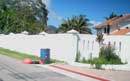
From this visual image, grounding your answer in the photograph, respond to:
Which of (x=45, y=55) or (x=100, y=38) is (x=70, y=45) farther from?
(x=100, y=38)

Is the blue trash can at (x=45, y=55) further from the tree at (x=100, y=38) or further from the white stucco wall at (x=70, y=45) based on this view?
the tree at (x=100, y=38)

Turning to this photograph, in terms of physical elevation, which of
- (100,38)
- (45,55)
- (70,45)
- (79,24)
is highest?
(79,24)

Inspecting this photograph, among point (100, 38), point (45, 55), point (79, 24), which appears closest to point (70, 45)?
point (45, 55)

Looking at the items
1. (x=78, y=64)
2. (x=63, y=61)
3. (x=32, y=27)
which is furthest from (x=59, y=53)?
(x=32, y=27)

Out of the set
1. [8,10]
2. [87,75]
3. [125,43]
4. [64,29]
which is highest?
[8,10]

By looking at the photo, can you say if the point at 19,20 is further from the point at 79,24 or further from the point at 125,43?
the point at 125,43

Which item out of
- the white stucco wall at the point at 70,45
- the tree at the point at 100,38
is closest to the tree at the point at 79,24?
the white stucco wall at the point at 70,45

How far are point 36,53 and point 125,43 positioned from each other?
12432 millimetres

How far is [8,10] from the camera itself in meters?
81.9

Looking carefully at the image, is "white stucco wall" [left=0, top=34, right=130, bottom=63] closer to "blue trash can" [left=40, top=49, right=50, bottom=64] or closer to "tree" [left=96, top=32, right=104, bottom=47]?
"tree" [left=96, top=32, right=104, bottom=47]

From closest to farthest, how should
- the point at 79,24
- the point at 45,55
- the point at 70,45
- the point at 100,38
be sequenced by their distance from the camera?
the point at 100,38 < the point at 45,55 < the point at 70,45 < the point at 79,24

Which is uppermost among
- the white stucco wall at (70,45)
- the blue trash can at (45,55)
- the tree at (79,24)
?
the tree at (79,24)

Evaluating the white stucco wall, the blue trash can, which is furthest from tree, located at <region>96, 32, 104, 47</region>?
the blue trash can

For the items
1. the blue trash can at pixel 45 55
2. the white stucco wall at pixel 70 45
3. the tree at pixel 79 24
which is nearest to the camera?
the white stucco wall at pixel 70 45
